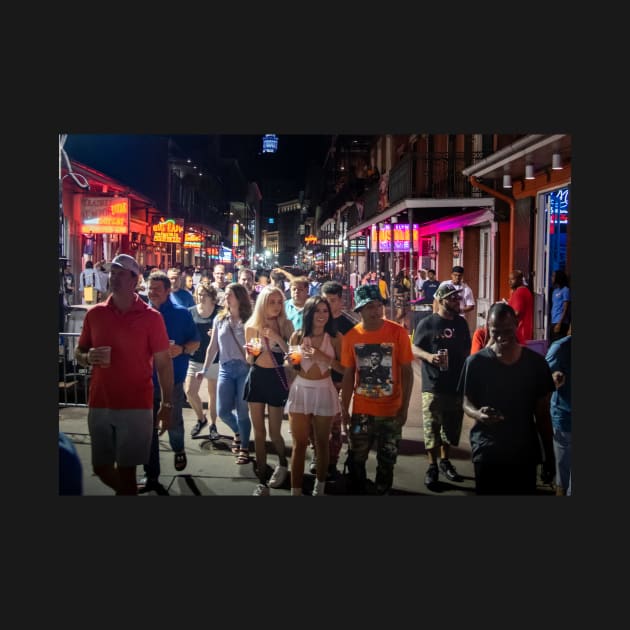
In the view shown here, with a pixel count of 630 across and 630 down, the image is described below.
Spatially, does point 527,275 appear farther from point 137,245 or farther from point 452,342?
point 137,245

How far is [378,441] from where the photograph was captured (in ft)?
19.0

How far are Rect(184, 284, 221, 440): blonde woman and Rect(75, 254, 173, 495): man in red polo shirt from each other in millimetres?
2151

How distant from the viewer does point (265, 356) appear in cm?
619

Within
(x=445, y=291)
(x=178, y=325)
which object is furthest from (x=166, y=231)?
(x=445, y=291)

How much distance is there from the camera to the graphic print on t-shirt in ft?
18.7

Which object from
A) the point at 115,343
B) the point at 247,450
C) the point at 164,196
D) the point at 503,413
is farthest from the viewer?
the point at 164,196

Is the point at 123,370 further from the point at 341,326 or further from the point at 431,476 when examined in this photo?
the point at 431,476

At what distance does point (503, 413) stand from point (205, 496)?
259 cm

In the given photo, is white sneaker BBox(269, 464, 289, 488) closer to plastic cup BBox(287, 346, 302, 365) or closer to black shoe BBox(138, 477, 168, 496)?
black shoe BBox(138, 477, 168, 496)

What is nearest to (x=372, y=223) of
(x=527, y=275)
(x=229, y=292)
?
(x=527, y=275)

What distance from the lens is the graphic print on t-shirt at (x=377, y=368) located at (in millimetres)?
5703

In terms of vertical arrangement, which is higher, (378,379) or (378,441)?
(378,379)

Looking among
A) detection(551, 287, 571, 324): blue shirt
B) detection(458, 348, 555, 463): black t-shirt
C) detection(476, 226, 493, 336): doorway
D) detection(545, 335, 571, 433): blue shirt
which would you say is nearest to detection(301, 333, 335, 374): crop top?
detection(458, 348, 555, 463): black t-shirt

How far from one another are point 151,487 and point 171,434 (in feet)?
1.85
